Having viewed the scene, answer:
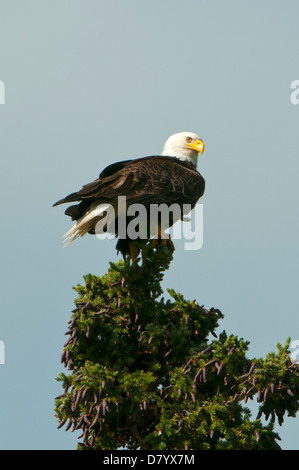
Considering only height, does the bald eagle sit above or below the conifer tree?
above

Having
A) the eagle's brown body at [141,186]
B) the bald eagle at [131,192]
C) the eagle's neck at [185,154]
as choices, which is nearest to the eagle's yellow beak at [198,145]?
the eagle's neck at [185,154]

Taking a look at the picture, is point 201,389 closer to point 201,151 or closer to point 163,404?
point 163,404

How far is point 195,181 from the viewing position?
9.77 meters

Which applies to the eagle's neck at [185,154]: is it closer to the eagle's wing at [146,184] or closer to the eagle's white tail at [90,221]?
the eagle's wing at [146,184]

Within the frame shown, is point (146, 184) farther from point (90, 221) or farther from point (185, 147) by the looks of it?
point (185, 147)

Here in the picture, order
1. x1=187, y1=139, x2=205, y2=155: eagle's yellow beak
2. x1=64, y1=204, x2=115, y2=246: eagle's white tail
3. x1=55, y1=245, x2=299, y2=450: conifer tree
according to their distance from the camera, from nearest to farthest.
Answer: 1. x1=55, y1=245, x2=299, y2=450: conifer tree
2. x1=64, y1=204, x2=115, y2=246: eagle's white tail
3. x1=187, y1=139, x2=205, y2=155: eagle's yellow beak

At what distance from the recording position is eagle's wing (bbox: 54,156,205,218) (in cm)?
880

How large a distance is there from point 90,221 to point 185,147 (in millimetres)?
2910

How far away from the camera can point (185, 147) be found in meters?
11.2

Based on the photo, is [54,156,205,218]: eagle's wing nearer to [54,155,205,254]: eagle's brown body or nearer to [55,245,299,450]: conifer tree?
[54,155,205,254]: eagle's brown body

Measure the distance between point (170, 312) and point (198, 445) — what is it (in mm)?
1500

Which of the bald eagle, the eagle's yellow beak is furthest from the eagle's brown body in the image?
the eagle's yellow beak

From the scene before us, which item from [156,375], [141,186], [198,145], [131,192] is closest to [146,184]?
[141,186]

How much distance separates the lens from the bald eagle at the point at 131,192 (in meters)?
8.80
